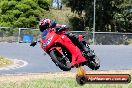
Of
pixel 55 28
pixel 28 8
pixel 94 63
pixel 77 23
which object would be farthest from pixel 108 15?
pixel 55 28

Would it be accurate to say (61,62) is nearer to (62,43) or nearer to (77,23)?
(62,43)

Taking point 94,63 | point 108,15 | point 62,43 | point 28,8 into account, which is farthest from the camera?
point 108,15

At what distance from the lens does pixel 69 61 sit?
12.9 ft

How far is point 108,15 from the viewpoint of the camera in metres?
57.6

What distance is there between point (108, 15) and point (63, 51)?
54132 mm

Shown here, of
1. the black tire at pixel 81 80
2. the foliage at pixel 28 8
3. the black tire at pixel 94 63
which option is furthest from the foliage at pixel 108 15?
the black tire at pixel 81 80

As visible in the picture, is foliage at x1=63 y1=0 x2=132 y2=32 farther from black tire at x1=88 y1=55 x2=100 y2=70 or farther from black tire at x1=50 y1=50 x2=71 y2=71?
black tire at x1=50 y1=50 x2=71 y2=71

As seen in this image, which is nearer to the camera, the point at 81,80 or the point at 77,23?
the point at 81,80

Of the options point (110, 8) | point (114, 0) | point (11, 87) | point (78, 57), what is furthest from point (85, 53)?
point (110, 8)

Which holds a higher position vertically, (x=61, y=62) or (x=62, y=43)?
(x=62, y=43)

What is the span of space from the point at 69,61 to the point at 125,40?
55.7 meters

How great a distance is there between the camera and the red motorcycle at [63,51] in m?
3.85

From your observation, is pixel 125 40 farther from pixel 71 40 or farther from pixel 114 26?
pixel 71 40

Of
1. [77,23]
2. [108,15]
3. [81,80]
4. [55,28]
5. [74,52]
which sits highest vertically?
[55,28]
